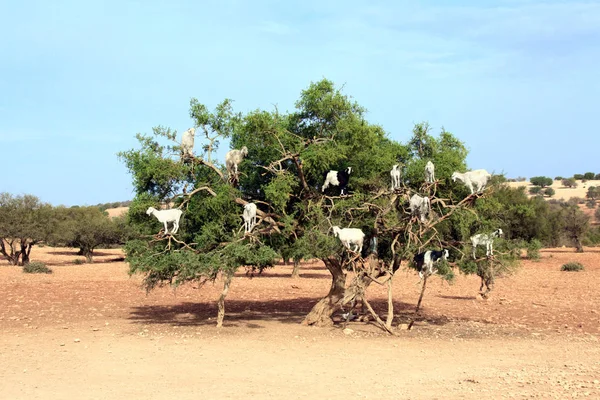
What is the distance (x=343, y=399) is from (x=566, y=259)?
Answer: 4168 cm

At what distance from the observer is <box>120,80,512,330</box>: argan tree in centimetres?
1555

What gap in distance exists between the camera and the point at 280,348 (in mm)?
14398

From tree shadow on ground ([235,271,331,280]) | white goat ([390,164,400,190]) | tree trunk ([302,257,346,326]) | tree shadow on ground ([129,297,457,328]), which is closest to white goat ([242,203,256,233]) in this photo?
tree trunk ([302,257,346,326])

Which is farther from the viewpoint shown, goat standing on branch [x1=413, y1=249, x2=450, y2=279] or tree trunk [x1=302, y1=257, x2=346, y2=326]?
tree trunk [x1=302, y1=257, x2=346, y2=326]

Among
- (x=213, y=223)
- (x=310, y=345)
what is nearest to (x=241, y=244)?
(x=213, y=223)

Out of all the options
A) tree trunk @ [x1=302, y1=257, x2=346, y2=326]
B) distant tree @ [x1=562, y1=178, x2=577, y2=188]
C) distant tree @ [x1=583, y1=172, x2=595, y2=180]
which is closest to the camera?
tree trunk @ [x1=302, y1=257, x2=346, y2=326]

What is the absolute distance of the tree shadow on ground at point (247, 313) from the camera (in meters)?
18.8

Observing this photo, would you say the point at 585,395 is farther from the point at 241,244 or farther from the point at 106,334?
the point at 106,334

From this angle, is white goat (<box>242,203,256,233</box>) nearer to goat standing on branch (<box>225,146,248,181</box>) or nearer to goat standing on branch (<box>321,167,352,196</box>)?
goat standing on branch (<box>225,146,248,181</box>)

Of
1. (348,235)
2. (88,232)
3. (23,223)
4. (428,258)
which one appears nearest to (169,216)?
(348,235)

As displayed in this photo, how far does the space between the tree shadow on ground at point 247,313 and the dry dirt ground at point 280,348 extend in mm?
70

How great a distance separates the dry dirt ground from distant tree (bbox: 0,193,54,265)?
55.8 ft

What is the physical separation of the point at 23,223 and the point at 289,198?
3250 cm

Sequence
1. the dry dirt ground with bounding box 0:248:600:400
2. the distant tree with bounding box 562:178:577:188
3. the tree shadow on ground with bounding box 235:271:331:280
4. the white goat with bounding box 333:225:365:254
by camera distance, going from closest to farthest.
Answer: the dry dirt ground with bounding box 0:248:600:400, the white goat with bounding box 333:225:365:254, the tree shadow on ground with bounding box 235:271:331:280, the distant tree with bounding box 562:178:577:188
